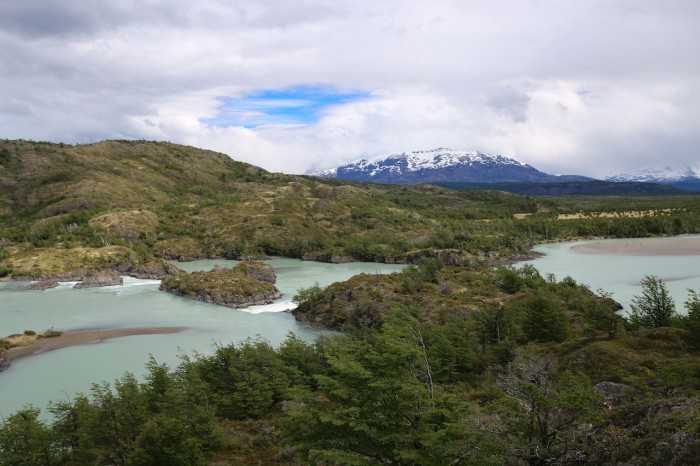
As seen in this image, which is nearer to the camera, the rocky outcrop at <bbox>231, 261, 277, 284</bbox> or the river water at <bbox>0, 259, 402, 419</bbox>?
the river water at <bbox>0, 259, 402, 419</bbox>

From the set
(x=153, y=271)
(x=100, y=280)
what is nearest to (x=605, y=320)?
(x=100, y=280)

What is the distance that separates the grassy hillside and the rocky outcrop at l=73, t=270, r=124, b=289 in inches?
379

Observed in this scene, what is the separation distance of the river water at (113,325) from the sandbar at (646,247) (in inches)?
2906

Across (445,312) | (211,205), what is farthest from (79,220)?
(445,312)

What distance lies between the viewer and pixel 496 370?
32.2 meters

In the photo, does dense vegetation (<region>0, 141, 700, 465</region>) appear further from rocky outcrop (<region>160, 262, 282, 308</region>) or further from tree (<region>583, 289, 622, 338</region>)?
rocky outcrop (<region>160, 262, 282, 308</region>)

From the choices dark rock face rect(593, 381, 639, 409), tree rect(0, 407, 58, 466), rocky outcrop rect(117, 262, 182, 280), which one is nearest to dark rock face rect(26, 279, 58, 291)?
rocky outcrop rect(117, 262, 182, 280)

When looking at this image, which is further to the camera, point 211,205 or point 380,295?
point 211,205

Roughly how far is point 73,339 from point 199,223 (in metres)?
95.4

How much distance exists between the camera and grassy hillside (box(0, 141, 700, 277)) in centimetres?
11731

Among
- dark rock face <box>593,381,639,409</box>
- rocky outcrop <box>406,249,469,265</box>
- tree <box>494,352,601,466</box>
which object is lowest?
rocky outcrop <box>406,249,469,265</box>

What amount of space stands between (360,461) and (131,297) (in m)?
78.4

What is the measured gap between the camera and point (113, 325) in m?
62.6

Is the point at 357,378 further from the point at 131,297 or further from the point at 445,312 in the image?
the point at 131,297
